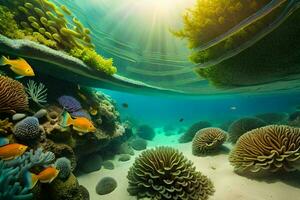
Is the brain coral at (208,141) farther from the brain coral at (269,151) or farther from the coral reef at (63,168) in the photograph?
the coral reef at (63,168)

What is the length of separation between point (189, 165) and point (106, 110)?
4.17m

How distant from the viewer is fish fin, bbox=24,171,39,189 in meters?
4.05

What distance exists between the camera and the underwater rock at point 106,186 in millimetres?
6609

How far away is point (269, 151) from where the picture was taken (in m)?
5.79

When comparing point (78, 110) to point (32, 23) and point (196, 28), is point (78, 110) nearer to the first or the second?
point (32, 23)

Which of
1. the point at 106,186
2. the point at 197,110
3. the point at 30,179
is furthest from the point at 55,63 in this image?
the point at 197,110

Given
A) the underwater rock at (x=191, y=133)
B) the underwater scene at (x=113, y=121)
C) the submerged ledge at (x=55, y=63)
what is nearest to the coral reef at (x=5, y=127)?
the underwater scene at (x=113, y=121)

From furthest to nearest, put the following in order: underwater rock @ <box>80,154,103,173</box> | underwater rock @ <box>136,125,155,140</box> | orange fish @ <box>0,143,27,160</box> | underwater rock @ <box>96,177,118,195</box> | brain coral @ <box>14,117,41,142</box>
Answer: underwater rock @ <box>136,125,155,140</box> → underwater rock @ <box>80,154,103,173</box> → underwater rock @ <box>96,177,118,195</box> → brain coral @ <box>14,117,41,142</box> → orange fish @ <box>0,143,27,160</box>

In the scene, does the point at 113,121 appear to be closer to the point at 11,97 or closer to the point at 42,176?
the point at 11,97

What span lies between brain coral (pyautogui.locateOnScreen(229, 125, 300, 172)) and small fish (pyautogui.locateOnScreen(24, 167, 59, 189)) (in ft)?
15.2

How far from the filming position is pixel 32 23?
23.9 feet

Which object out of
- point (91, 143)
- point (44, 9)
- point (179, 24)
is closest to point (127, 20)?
point (179, 24)

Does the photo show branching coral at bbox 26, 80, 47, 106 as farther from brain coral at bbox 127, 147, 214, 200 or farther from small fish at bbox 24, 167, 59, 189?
brain coral at bbox 127, 147, 214, 200

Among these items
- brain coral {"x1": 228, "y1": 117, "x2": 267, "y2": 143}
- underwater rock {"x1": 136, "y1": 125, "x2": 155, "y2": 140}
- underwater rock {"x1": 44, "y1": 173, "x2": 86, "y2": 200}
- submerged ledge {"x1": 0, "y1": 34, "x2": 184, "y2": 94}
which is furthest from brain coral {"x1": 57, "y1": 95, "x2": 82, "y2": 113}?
underwater rock {"x1": 136, "y1": 125, "x2": 155, "y2": 140}
